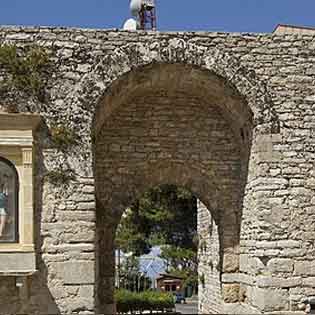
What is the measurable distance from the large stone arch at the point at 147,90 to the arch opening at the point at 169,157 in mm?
14

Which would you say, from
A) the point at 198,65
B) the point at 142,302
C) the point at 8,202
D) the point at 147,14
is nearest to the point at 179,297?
the point at 142,302

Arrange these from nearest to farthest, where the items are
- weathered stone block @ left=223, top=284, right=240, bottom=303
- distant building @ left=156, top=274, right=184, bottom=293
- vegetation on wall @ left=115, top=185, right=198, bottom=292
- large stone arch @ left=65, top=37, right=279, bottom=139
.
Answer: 1. large stone arch @ left=65, top=37, right=279, bottom=139
2. weathered stone block @ left=223, top=284, right=240, bottom=303
3. vegetation on wall @ left=115, top=185, right=198, bottom=292
4. distant building @ left=156, top=274, right=184, bottom=293

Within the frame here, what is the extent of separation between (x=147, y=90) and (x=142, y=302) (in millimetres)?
10632

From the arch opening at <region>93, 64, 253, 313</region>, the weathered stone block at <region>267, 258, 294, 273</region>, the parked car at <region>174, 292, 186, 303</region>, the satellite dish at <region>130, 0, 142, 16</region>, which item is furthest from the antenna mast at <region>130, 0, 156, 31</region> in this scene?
the parked car at <region>174, 292, 186, 303</region>

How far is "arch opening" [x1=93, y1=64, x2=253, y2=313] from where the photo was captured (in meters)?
9.62

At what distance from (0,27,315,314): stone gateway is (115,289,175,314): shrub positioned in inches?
356

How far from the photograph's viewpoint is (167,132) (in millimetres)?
9805

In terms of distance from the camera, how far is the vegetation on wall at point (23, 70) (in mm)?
8281

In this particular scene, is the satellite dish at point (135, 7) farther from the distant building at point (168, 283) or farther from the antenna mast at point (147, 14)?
the distant building at point (168, 283)

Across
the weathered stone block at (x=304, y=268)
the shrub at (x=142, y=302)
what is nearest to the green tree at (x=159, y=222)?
the shrub at (x=142, y=302)

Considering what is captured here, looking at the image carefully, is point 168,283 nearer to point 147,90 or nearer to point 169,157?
point 169,157

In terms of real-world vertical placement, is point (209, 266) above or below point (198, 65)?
below

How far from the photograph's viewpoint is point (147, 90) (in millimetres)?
9633

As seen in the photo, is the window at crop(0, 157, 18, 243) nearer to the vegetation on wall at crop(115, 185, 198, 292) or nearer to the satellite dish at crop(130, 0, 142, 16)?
the satellite dish at crop(130, 0, 142, 16)
